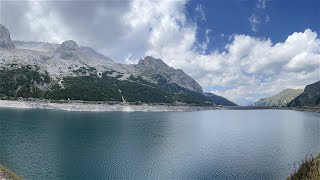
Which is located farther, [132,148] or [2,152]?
[132,148]

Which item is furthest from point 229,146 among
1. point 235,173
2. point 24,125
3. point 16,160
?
point 24,125

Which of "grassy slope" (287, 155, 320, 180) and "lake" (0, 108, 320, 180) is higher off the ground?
"grassy slope" (287, 155, 320, 180)

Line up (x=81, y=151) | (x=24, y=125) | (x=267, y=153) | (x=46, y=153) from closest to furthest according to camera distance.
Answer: (x=46, y=153) → (x=81, y=151) → (x=267, y=153) → (x=24, y=125)

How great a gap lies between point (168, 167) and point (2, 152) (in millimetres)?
38074

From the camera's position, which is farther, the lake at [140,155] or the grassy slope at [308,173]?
the lake at [140,155]

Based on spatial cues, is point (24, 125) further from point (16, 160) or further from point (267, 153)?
point (267, 153)

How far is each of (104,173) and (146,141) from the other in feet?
138

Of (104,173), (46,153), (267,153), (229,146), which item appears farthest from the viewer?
(229,146)

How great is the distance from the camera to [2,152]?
71938 millimetres

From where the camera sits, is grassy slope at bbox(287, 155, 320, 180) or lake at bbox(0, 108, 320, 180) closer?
grassy slope at bbox(287, 155, 320, 180)

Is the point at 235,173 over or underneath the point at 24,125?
underneath

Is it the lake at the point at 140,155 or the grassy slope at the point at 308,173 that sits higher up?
the grassy slope at the point at 308,173

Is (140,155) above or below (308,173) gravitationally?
below

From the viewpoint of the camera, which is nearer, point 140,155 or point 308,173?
point 308,173
